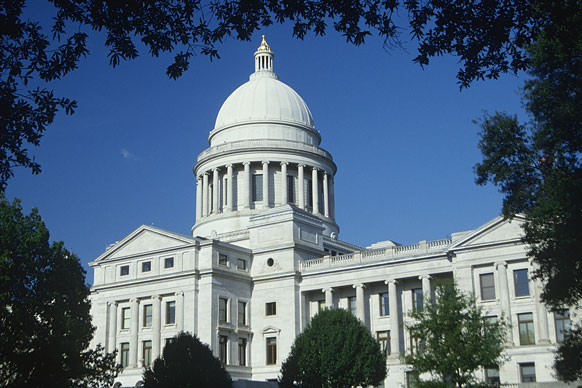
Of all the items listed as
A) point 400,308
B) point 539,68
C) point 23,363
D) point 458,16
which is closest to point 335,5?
point 458,16

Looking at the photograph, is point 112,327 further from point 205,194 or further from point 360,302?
point 360,302

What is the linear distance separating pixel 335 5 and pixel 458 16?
10.1ft

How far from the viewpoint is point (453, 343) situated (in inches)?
1834

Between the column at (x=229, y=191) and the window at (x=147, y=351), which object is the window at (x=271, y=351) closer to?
the window at (x=147, y=351)

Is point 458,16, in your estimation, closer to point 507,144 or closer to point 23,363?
point 507,144

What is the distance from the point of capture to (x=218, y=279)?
71875 mm

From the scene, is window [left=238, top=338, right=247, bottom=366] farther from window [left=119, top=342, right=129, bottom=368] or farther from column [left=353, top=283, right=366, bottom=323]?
column [left=353, top=283, right=366, bottom=323]

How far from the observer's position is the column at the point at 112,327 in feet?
248

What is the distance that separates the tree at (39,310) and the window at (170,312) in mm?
22711

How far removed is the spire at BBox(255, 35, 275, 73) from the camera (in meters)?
102

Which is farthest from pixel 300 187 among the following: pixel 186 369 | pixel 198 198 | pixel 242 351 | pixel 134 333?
pixel 186 369

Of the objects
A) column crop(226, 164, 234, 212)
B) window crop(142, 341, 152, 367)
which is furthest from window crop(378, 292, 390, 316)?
column crop(226, 164, 234, 212)

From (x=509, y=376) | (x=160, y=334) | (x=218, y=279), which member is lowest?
(x=509, y=376)

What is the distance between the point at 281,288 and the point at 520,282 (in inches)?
893
